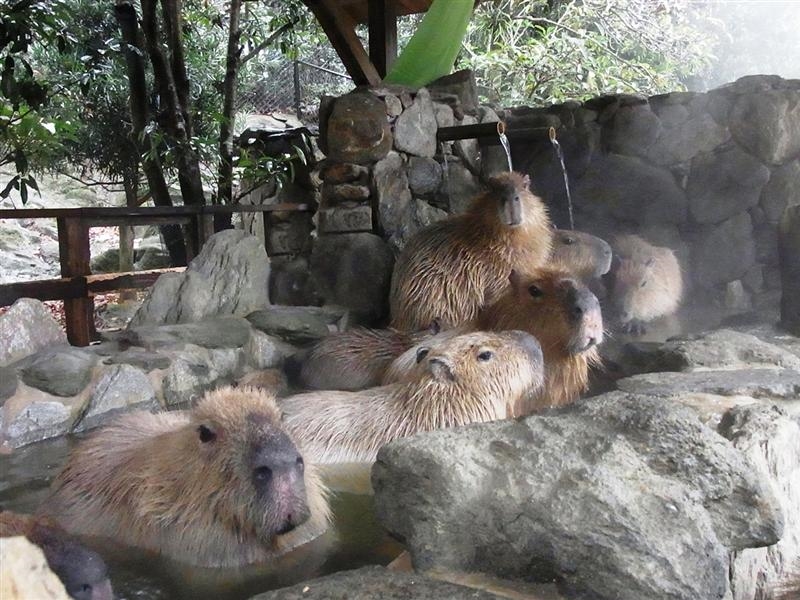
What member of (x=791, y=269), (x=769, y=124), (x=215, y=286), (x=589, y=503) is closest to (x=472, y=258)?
(x=215, y=286)

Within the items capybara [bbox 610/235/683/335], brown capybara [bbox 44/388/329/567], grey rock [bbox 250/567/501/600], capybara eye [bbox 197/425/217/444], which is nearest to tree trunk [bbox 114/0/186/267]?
capybara [bbox 610/235/683/335]

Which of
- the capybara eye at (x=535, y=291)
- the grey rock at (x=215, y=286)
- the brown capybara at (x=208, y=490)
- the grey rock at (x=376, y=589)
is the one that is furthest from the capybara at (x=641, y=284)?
the grey rock at (x=376, y=589)

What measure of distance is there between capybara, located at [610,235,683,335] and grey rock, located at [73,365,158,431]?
9.61 feet

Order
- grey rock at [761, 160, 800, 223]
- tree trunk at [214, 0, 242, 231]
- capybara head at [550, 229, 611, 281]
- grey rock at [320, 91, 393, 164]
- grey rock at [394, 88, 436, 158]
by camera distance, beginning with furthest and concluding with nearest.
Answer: tree trunk at [214, 0, 242, 231] < grey rock at [761, 160, 800, 223] < grey rock at [394, 88, 436, 158] < grey rock at [320, 91, 393, 164] < capybara head at [550, 229, 611, 281]

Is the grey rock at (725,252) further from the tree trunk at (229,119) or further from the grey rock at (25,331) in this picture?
the grey rock at (25,331)

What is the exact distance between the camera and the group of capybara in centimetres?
214

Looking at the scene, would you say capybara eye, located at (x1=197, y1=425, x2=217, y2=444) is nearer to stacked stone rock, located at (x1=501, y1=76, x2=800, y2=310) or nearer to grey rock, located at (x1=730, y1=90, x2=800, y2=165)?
stacked stone rock, located at (x1=501, y1=76, x2=800, y2=310)

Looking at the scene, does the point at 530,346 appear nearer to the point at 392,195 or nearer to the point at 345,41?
the point at 392,195

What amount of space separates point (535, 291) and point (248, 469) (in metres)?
1.75

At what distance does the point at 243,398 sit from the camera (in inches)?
91.4

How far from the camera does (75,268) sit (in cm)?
409

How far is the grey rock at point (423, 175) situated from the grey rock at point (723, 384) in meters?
2.73

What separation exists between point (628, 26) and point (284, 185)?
294 inches

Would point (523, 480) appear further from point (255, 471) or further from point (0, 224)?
point (0, 224)
